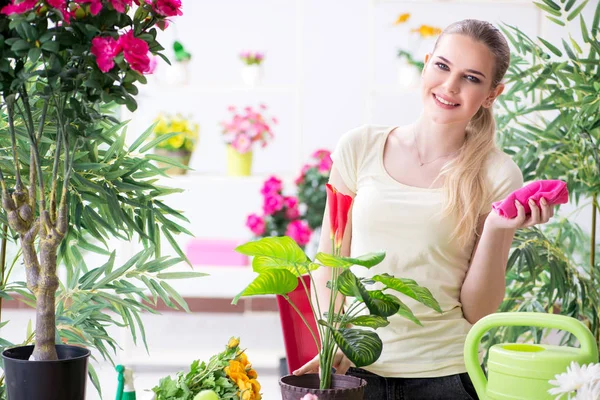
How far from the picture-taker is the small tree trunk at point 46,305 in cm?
106

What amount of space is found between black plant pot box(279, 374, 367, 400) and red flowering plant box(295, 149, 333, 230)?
9.70ft

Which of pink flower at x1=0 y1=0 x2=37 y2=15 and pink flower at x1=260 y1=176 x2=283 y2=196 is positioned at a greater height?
pink flower at x1=0 y1=0 x2=37 y2=15

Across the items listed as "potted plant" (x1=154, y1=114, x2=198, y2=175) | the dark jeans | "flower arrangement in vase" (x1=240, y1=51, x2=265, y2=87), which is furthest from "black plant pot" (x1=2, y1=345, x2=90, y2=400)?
"flower arrangement in vase" (x1=240, y1=51, x2=265, y2=87)

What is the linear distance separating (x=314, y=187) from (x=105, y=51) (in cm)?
309

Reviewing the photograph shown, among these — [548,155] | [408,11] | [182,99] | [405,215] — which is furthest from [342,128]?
[405,215]

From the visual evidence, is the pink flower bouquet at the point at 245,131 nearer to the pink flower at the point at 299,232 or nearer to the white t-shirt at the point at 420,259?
the pink flower at the point at 299,232

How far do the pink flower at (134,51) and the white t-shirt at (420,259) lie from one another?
2.29 ft

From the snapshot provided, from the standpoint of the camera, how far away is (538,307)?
250 cm

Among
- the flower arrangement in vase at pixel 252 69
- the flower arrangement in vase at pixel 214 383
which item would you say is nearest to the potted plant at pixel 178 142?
the flower arrangement in vase at pixel 252 69

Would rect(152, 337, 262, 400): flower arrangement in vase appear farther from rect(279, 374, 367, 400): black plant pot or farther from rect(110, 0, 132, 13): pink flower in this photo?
rect(110, 0, 132, 13): pink flower

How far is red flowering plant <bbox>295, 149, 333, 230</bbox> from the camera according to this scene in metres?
4.02

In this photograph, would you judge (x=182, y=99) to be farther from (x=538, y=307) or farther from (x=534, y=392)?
(x=534, y=392)

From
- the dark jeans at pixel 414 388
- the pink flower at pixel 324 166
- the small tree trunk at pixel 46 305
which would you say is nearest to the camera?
the small tree trunk at pixel 46 305

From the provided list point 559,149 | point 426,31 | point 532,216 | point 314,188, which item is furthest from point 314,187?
point 532,216
